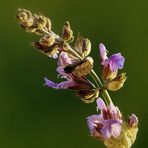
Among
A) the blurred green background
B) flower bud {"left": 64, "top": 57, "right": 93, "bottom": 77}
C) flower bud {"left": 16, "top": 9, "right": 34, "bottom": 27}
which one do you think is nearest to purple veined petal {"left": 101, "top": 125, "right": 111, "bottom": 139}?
flower bud {"left": 64, "top": 57, "right": 93, "bottom": 77}

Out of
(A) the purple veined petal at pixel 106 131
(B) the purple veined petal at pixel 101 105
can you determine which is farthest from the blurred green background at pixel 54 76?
(A) the purple veined petal at pixel 106 131

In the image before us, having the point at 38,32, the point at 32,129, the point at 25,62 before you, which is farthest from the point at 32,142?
the point at 38,32

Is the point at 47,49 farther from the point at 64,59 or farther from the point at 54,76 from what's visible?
the point at 54,76

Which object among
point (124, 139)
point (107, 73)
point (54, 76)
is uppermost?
point (54, 76)

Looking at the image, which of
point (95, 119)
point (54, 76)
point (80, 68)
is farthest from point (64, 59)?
point (54, 76)

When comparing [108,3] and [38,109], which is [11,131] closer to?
[38,109]

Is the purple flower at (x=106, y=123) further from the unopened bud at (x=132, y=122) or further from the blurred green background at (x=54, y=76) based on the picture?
the blurred green background at (x=54, y=76)

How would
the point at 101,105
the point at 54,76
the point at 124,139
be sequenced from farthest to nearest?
1. the point at 54,76
2. the point at 101,105
3. the point at 124,139

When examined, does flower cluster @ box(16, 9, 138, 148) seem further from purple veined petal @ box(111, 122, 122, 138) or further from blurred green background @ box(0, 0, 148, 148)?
blurred green background @ box(0, 0, 148, 148)
